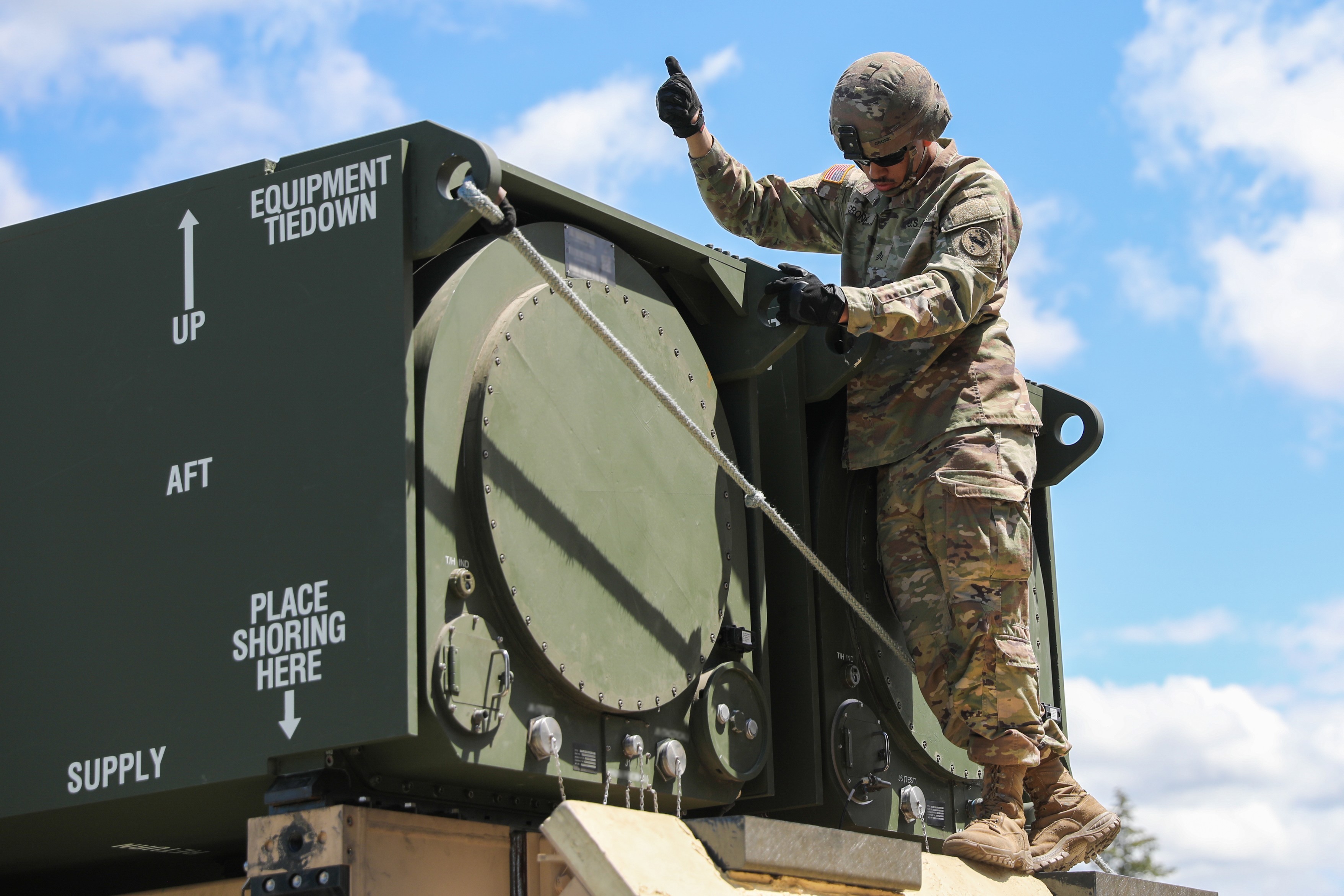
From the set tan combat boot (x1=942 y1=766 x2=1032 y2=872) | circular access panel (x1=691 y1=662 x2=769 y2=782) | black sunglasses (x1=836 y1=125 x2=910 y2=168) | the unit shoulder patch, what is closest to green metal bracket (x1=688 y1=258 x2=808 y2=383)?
black sunglasses (x1=836 y1=125 x2=910 y2=168)

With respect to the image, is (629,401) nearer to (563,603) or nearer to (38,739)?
(563,603)

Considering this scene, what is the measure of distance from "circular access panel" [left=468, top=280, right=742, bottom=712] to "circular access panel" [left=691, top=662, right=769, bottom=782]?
0.10 metres

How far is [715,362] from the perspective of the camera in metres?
5.36

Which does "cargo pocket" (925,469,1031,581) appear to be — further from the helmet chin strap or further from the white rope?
the helmet chin strap

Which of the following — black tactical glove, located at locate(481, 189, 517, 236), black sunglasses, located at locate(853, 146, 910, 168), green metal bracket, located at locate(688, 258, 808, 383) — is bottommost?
black tactical glove, located at locate(481, 189, 517, 236)

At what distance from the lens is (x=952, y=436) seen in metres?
5.32

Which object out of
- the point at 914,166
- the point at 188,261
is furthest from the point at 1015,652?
the point at 188,261

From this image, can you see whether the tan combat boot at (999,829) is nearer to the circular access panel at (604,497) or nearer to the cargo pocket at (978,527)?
the cargo pocket at (978,527)

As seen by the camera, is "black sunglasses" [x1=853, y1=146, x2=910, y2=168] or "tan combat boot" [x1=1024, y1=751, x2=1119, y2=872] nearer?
"tan combat boot" [x1=1024, y1=751, x2=1119, y2=872]

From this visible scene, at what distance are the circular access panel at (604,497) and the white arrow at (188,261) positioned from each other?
0.75 meters

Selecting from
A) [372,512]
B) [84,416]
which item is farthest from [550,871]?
[84,416]

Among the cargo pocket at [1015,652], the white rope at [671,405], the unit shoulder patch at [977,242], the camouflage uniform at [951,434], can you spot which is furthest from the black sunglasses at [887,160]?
the cargo pocket at [1015,652]

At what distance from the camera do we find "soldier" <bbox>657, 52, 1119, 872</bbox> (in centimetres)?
513

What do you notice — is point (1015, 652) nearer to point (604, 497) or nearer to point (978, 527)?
point (978, 527)
